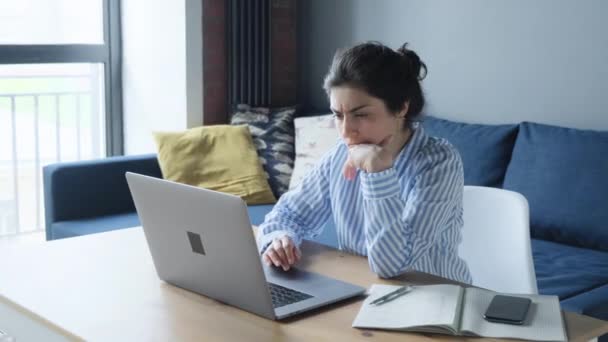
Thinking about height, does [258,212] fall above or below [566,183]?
below

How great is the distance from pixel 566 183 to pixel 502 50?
717 millimetres

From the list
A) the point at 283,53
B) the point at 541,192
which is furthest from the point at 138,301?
the point at 283,53

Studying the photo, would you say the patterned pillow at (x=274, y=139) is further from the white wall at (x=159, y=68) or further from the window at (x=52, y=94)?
the window at (x=52, y=94)

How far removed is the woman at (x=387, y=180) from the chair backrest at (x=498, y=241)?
0.34 ft

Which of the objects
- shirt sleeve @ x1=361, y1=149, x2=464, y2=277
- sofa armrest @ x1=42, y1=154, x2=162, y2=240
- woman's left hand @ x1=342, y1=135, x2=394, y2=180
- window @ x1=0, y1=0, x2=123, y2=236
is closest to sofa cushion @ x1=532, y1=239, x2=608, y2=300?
shirt sleeve @ x1=361, y1=149, x2=464, y2=277

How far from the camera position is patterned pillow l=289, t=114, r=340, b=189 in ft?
12.5

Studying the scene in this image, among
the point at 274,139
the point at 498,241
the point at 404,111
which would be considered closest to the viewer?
the point at 404,111

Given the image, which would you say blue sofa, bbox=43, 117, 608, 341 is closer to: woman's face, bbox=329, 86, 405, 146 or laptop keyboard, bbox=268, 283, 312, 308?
woman's face, bbox=329, 86, 405, 146

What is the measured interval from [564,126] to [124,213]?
182 cm

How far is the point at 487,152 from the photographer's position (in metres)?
3.35

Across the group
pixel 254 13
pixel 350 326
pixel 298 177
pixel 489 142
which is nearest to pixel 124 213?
pixel 298 177

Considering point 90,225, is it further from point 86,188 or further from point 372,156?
point 372,156

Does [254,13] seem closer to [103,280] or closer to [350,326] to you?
[103,280]

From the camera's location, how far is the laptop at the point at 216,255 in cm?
154
